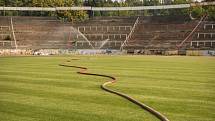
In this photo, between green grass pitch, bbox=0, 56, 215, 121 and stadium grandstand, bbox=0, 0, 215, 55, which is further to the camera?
stadium grandstand, bbox=0, 0, 215, 55

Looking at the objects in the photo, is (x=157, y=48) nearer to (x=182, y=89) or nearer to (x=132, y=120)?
(x=182, y=89)

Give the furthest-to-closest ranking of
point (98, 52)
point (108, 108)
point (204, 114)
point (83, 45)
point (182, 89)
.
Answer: point (83, 45)
point (98, 52)
point (182, 89)
point (108, 108)
point (204, 114)

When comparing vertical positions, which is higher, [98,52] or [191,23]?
Result: [191,23]

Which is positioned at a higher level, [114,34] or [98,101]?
[98,101]

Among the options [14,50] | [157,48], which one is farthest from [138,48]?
[14,50]

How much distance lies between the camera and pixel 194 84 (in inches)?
862

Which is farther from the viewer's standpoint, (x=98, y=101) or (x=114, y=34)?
(x=114, y=34)

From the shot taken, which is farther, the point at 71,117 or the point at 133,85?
the point at 133,85

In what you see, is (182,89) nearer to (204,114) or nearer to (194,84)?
(194,84)

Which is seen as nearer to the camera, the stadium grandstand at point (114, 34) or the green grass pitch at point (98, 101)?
the green grass pitch at point (98, 101)

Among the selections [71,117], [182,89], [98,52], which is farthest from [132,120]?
[98,52]

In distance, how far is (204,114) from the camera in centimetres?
1338

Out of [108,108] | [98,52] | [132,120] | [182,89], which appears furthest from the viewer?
Result: [98,52]

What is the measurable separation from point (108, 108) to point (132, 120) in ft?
7.18
